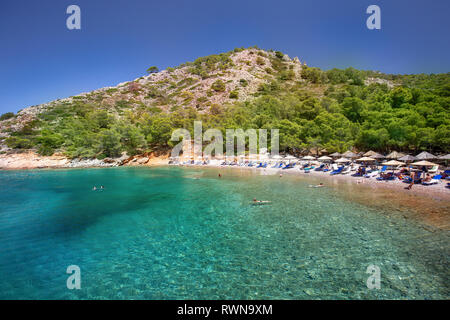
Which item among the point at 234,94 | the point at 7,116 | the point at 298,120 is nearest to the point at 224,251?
Result: the point at 298,120

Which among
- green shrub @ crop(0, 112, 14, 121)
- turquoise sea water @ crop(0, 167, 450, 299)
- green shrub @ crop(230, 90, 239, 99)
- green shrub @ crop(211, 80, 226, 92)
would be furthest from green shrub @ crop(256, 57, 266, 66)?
green shrub @ crop(0, 112, 14, 121)

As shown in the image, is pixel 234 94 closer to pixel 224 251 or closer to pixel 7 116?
pixel 224 251

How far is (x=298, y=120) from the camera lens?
41.1m

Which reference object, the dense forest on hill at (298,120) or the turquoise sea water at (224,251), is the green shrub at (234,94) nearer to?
the dense forest on hill at (298,120)

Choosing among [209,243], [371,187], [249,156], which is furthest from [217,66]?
[209,243]

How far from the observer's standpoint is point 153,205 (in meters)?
15.1

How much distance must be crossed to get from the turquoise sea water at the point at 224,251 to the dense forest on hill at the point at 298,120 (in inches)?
805

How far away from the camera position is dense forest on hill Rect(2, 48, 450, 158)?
85.6 feet

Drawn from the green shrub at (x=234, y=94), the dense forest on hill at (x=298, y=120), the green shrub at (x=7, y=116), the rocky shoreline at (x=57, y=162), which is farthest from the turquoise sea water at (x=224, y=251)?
the green shrub at (x=7, y=116)

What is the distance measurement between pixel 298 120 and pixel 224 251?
38429mm

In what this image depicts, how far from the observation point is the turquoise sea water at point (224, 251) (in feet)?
19.1

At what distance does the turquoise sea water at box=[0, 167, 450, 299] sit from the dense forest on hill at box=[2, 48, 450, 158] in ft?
67.1
